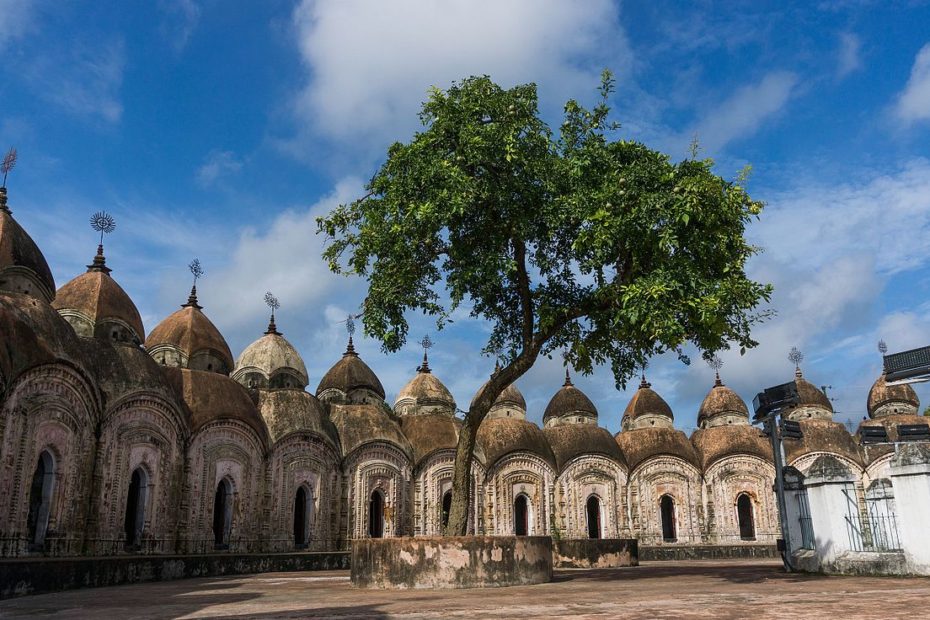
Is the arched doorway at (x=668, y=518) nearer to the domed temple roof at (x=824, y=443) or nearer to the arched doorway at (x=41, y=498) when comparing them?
the domed temple roof at (x=824, y=443)

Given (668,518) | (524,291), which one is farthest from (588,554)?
(668,518)

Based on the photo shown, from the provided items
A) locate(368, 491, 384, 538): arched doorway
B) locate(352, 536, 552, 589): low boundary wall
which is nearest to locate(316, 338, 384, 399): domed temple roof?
locate(368, 491, 384, 538): arched doorway

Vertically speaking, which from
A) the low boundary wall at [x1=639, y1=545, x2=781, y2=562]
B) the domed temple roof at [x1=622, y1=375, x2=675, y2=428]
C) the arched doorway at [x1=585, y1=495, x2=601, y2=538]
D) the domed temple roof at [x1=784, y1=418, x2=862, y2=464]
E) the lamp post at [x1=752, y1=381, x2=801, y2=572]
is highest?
the domed temple roof at [x1=622, y1=375, x2=675, y2=428]

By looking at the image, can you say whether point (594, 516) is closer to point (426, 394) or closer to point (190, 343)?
point (426, 394)

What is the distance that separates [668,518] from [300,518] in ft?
59.4

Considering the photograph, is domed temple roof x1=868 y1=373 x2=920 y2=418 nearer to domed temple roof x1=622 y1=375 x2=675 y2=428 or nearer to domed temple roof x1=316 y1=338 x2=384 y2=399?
domed temple roof x1=622 y1=375 x2=675 y2=428

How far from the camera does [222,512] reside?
24906 millimetres

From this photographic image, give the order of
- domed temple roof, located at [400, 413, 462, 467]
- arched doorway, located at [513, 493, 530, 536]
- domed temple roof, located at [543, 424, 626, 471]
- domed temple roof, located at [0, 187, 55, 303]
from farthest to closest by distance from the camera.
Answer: domed temple roof, located at [543, 424, 626, 471], arched doorway, located at [513, 493, 530, 536], domed temple roof, located at [400, 413, 462, 467], domed temple roof, located at [0, 187, 55, 303]

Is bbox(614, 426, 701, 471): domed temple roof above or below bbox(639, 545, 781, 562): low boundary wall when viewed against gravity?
above

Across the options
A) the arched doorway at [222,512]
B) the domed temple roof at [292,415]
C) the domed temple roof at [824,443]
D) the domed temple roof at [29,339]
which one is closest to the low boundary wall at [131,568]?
the arched doorway at [222,512]

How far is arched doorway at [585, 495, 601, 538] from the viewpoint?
33219 millimetres

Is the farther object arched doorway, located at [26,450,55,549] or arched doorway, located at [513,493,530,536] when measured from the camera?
arched doorway, located at [513,493,530,536]

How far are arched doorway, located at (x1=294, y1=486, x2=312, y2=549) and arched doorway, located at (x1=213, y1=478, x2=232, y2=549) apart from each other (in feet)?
8.99

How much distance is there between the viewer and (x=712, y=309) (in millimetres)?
10391
